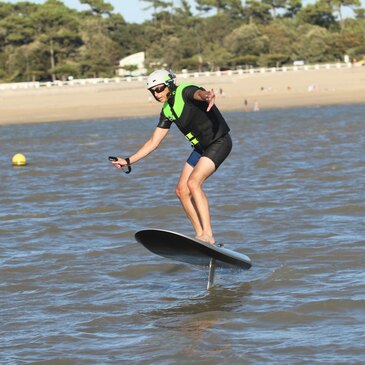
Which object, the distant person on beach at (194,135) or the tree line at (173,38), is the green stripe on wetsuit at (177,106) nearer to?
the distant person on beach at (194,135)

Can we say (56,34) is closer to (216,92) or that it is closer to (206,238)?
(216,92)

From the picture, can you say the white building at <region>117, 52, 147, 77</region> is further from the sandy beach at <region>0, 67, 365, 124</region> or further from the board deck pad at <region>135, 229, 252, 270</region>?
the board deck pad at <region>135, 229, 252, 270</region>

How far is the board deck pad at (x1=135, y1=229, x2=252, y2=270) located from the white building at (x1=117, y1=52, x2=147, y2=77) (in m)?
84.2

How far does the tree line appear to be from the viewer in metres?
93.0

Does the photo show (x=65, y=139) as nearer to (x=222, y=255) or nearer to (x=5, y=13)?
(x=222, y=255)

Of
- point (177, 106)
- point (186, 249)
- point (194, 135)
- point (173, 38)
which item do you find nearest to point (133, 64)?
point (173, 38)

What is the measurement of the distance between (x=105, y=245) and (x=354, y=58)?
83.3m

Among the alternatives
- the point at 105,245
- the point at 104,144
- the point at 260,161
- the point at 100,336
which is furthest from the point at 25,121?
the point at 100,336

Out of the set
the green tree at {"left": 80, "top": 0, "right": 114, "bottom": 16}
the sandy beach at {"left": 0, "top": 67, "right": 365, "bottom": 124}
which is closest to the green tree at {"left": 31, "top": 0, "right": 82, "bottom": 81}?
the green tree at {"left": 80, "top": 0, "right": 114, "bottom": 16}

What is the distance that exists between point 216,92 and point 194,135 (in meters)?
58.2

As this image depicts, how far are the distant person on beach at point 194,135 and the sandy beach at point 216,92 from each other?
138 ft

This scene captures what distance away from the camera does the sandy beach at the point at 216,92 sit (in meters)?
55.5

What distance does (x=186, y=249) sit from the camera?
28.4ft

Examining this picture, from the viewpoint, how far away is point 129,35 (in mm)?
113250
